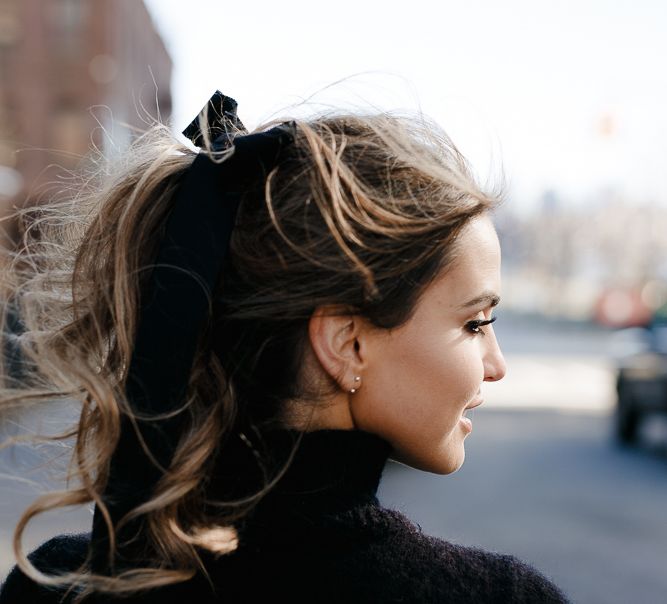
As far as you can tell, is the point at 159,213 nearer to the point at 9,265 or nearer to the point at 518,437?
the point at 9,265

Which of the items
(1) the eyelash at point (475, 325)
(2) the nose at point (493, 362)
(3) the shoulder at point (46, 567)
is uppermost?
(1) the eyelash at point (475, 325)

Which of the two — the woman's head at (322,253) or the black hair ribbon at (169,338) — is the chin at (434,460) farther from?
the black hair ribbon at (169,338)

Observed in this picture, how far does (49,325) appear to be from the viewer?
183 centimetres

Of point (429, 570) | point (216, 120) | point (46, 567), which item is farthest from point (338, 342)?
point (46, 567)

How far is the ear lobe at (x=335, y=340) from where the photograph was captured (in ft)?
4.54

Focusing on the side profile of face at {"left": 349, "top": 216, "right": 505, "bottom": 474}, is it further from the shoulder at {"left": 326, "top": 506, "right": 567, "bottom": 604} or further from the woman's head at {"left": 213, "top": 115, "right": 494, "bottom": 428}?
the shoulder at {"left": 326, "top": 506, "right": 567, "bottom": 604}

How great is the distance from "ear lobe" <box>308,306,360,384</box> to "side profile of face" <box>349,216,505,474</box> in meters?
0.02

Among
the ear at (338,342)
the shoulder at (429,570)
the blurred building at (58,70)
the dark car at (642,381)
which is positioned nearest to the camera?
the shoulder at (429,570)

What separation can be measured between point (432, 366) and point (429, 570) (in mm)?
295

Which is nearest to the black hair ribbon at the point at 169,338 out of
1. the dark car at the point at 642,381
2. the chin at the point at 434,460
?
the chin at the point at 434,460

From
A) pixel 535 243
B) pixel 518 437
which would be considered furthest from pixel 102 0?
pixel 535 243

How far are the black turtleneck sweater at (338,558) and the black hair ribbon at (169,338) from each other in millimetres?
120

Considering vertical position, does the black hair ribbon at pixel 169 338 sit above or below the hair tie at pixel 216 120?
below

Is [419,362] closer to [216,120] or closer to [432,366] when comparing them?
[432,366]
